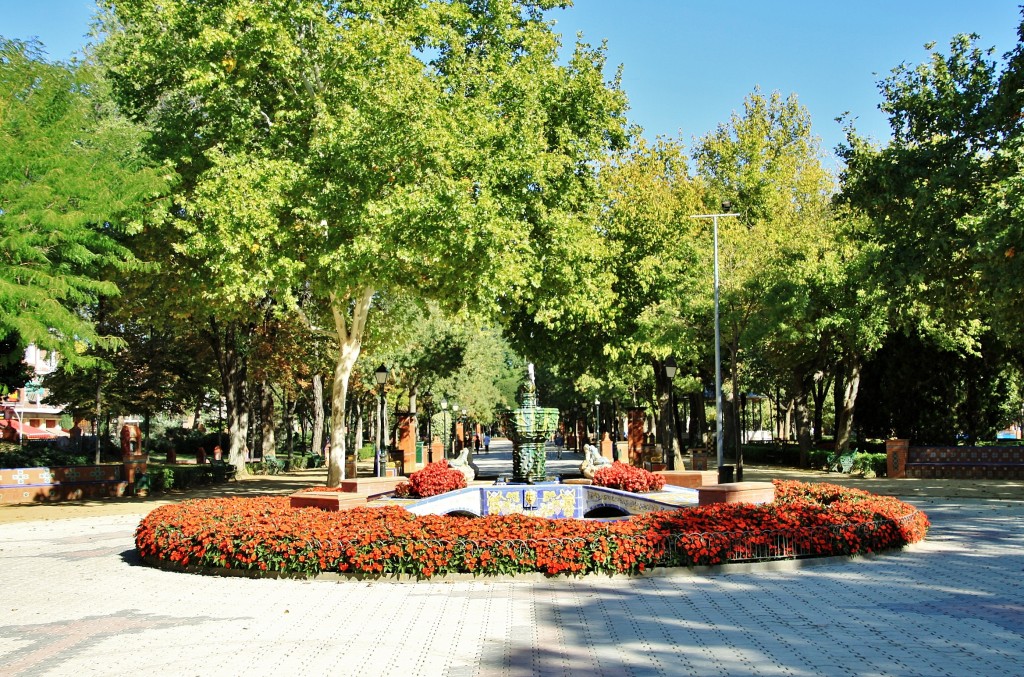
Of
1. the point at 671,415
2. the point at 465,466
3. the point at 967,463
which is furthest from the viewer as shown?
the point at 671,415

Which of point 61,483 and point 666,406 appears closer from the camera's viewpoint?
point 61,483

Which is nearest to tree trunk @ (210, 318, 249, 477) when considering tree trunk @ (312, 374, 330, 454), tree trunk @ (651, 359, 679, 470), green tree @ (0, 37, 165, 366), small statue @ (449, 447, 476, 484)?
tree trunk @ (312, 374, 330, 454)

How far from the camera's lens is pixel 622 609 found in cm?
1065

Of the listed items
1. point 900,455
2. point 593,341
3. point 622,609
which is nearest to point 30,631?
point 622,609

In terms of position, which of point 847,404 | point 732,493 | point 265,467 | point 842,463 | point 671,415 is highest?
point 847,404

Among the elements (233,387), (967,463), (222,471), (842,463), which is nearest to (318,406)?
(233,387)

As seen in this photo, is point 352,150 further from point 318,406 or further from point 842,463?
point 318,406

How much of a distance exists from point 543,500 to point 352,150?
9.68 metres

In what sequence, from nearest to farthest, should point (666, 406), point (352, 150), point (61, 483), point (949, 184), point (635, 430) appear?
point (352, 150) → point (949, 184) → point (61, 483) → point (635, 430) → point (666, 406)

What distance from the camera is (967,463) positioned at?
33.0 metres

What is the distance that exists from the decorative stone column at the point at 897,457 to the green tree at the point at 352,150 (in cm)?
1524

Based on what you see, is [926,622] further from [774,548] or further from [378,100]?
[378,100]

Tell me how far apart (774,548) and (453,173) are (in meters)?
14.0

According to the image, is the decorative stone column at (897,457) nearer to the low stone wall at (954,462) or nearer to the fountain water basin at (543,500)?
the low stone wall at (954,462)
